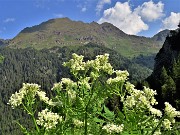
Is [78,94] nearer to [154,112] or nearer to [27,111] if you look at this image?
[27,111]

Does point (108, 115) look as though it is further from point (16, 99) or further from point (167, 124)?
point (16, 99)

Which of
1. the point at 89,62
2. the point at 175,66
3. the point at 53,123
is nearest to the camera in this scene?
the point at 53,123

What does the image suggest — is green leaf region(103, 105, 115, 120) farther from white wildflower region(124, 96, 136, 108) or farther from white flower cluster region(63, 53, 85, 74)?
white flower cluster region(63, 53, 85, 74)

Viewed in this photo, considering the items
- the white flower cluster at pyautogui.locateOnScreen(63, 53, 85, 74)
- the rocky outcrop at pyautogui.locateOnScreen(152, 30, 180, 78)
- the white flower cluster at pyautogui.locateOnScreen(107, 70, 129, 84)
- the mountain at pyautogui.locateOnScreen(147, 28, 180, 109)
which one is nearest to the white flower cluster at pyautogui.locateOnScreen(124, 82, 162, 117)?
the white flower cluster at pyautogui.locateOnScreen(107, 70, 129, 84)

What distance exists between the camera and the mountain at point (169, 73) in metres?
112

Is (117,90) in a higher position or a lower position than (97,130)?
higher

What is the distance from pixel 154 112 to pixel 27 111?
6.65 ft

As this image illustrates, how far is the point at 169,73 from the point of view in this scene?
133 metres

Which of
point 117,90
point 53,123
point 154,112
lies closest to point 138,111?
point 154,112

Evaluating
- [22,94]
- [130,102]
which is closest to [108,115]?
[130,102]

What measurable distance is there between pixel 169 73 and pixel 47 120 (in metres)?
131

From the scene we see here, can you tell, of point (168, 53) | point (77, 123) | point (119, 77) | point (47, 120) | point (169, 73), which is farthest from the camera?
point (168, 53)

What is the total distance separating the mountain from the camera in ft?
369

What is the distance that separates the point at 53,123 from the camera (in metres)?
5.37
